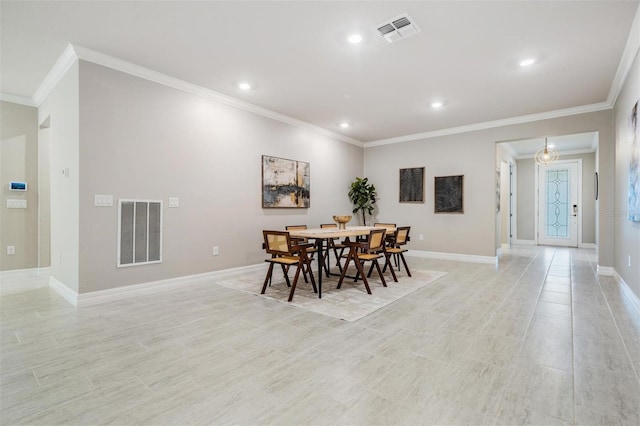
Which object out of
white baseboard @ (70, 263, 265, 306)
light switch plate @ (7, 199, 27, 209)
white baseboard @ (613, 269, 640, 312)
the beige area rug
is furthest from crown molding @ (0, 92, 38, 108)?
white baseboard @ (613, 269, 640, 312)

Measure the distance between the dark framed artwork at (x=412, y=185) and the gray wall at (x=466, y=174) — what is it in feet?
0.41

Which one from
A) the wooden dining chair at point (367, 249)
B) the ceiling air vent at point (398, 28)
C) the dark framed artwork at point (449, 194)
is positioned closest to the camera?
the ceiling air vent at point (398, 28)

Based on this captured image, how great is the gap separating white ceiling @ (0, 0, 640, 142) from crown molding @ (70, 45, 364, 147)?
9 cm

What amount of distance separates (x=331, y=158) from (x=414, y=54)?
3.50 metres

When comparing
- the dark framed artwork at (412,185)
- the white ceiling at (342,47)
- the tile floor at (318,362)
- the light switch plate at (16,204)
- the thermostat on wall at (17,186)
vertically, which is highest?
the white ceiling at (342,47)

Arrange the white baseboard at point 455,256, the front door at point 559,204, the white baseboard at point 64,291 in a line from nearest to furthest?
1. the white baseboard at point 64,291
2. the white baseboard at point 455,256
3. the front door at point 559,204

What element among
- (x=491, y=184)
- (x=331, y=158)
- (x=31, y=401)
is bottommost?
(x=31, y=401)

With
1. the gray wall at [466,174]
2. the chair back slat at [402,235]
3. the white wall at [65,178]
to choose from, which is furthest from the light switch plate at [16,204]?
the gray wall at [466,174]

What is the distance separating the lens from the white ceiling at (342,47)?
2627mm

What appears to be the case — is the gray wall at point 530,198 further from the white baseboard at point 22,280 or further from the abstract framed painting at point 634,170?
the white baseboard at point 22,280

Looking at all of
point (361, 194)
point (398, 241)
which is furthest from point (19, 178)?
point (361, 194)

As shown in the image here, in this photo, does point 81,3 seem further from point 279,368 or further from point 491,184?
point 491,184

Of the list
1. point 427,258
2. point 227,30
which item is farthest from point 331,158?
point 227,30

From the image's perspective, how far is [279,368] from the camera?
6.40 feet
